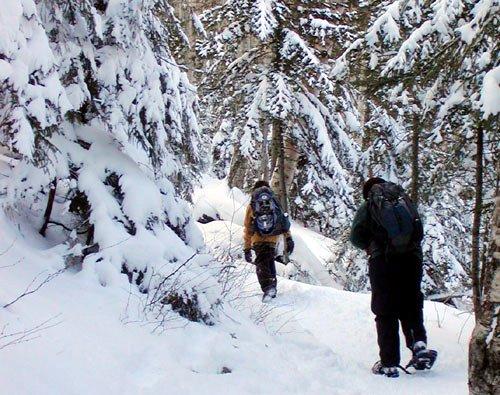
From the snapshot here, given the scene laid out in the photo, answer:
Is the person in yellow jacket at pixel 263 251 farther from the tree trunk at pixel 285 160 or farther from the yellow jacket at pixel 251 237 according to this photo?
the tree trunk at pixel 285 160

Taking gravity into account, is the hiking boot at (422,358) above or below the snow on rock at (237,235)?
above

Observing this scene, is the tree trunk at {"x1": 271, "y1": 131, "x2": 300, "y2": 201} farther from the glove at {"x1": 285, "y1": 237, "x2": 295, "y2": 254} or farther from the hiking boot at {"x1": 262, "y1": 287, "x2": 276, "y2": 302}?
the hiking boot at {"x1": 262, "y1": 287, "x2": 276, "y2": 302}

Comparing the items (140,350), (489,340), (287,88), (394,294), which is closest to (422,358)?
(394,294)

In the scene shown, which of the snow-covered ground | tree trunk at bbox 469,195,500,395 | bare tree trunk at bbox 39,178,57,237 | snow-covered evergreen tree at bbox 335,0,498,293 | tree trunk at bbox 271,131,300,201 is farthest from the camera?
tree trunk at bbox 271,131,300,201

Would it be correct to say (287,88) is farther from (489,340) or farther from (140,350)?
(489,340)

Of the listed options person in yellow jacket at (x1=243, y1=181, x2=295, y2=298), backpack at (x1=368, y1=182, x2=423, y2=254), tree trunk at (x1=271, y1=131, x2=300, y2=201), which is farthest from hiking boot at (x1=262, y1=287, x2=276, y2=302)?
tree trunk at (x1=271, y1=131, x2=300, y2=201)

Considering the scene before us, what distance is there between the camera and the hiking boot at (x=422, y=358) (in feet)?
17.1

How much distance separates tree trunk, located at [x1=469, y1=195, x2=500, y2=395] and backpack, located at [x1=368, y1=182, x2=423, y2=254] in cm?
205

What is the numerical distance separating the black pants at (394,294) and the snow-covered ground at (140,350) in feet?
1.33

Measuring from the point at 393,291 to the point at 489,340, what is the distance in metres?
2.38

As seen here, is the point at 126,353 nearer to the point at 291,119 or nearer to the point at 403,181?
the point at 291,119

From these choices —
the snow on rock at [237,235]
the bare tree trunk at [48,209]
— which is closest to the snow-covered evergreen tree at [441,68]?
the snow on rock at [237,235]

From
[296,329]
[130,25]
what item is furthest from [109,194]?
[296,329]

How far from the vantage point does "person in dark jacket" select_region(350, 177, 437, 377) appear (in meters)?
5.32
